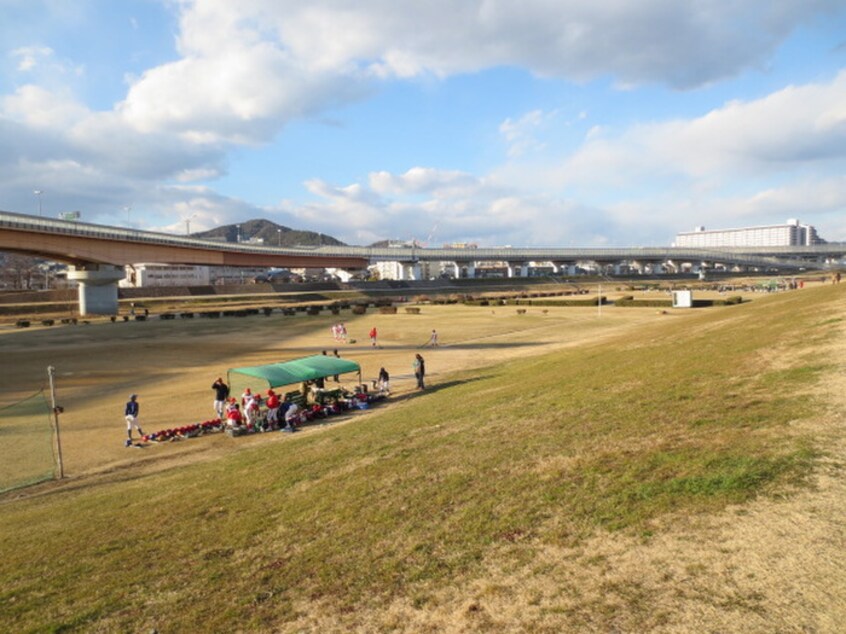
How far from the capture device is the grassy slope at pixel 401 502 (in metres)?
6.49

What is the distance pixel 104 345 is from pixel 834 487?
166 feet

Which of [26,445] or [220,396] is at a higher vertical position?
[220,396]

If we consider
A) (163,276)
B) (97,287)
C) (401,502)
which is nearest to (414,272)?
(163,276)

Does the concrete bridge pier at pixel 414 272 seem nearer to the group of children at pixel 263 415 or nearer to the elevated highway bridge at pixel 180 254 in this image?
the elevated highway bridge at pixel 180 254

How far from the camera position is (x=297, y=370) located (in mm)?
21109

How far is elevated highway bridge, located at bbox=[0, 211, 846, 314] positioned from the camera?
65.1m

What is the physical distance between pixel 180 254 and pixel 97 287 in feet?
A: 45.3

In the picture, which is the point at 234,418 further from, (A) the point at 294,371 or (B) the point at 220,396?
(A) the point at 294,371

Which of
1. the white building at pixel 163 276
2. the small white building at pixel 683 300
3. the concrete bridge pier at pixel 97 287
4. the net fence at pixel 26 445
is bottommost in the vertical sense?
the net fence at pixel 26 445

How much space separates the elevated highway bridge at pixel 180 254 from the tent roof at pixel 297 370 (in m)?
59.4

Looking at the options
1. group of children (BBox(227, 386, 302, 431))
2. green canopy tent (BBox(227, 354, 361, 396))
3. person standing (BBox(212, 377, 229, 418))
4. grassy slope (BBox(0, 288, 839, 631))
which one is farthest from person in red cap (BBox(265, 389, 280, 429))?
grassy slope (BBox(0, 288, 839, 631))

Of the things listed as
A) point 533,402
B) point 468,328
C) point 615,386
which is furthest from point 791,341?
point 468,328

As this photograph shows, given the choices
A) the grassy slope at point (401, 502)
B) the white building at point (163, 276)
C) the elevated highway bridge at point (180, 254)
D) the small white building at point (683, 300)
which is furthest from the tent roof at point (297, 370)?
the white building at point (163, 276)

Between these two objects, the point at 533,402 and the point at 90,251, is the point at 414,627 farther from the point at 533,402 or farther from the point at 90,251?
the point at 90,251
